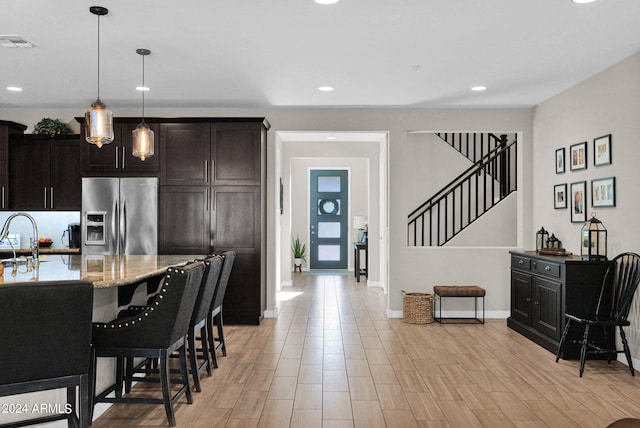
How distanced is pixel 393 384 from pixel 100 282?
7.59 feet

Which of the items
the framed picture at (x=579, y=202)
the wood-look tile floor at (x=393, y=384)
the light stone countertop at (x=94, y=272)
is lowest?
the wood-look tile floor at (x=393, y=384)

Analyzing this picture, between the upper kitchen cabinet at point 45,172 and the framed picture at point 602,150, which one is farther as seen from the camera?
the upper kitchen cabinet at point 45,172

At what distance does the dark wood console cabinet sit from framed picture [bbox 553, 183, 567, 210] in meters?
0.68

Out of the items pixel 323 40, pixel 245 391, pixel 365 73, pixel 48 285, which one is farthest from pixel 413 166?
pixel 48 285

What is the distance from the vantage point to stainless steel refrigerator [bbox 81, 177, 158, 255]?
6121 mm

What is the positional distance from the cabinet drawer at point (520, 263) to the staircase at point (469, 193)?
175cm

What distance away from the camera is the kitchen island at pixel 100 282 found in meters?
2.75

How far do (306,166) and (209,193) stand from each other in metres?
5.69

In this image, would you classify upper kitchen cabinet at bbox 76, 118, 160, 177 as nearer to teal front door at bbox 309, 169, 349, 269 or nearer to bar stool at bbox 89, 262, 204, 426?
bar stool at bbox 89, 262, 204, 426

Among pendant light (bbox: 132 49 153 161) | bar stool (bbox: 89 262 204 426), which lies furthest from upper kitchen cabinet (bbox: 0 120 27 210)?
bar stool (bbox: 89 262 204 426)

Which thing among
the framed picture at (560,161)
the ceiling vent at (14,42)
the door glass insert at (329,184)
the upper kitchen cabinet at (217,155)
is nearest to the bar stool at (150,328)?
the ceiling vent at (14,42)

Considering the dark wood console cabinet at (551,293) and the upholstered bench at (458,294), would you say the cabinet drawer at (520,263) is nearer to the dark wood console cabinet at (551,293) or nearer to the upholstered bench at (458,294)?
the dark wood console cabinet at (551,293)

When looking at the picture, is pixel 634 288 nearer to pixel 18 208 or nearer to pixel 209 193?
pixel 209 193

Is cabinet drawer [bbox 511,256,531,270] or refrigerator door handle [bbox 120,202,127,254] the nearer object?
cabinet drawer [bbox 511,256,531,270]
